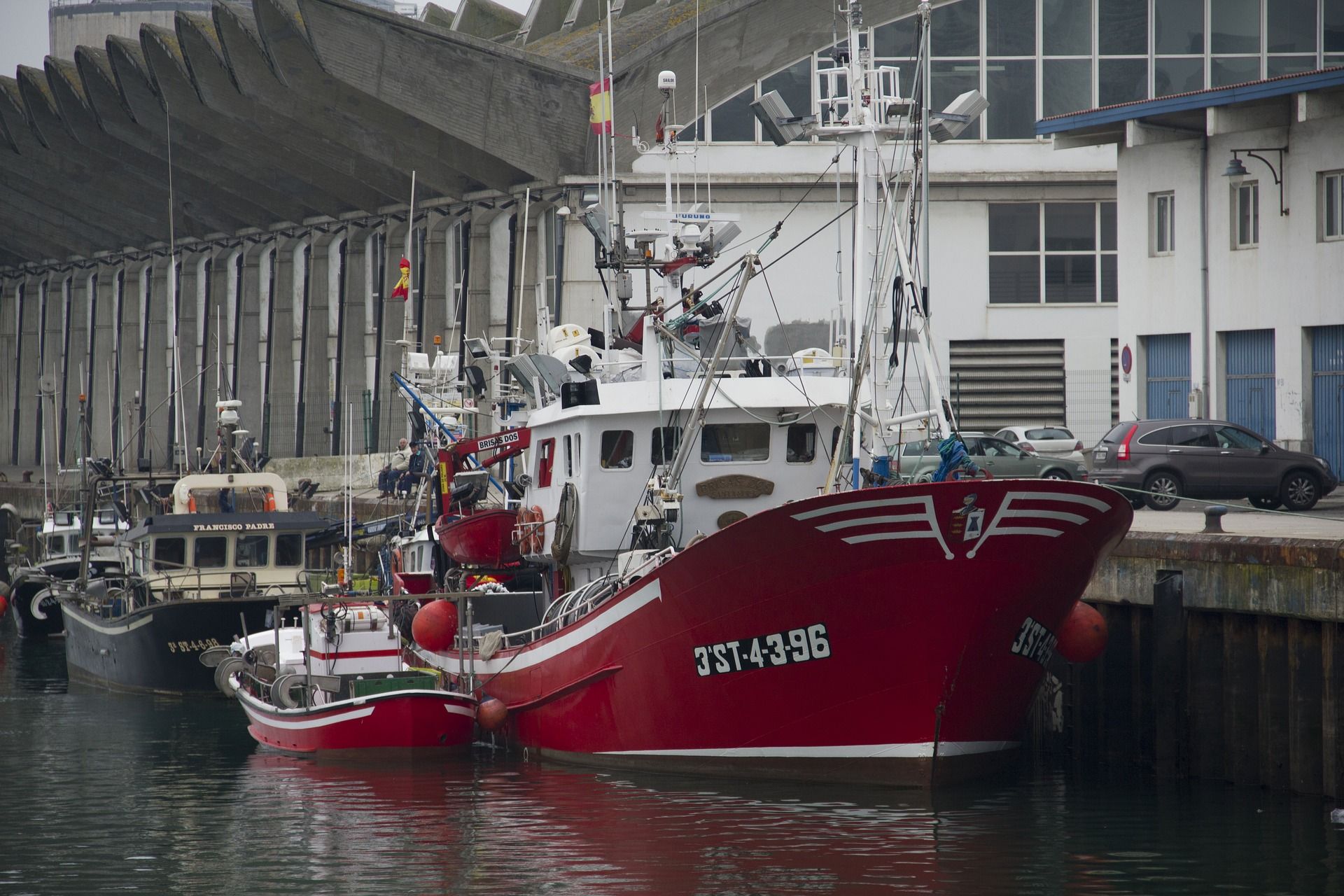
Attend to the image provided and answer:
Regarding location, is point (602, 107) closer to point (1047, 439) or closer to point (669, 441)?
point (669, 441)

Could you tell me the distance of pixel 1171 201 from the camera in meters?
32.3

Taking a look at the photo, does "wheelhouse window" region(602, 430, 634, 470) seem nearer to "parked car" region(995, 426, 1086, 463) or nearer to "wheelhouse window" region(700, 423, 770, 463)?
"wheelhouse window" region(700, 423, 770, 463)

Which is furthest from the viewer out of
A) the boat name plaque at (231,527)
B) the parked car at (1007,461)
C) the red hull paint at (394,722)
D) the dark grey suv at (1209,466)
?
the parked car at (1007,461)

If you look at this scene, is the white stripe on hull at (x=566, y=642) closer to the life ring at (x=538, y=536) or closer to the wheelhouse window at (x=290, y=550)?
the life ring at (x=538, y=536)

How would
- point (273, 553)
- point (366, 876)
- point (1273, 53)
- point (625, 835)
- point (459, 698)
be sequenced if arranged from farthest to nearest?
point (1273, 53)
point (273, 553)
point (459, 698)
point (625, 835)
point (366, 876)

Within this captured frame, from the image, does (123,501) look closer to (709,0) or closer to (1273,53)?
(709,0)

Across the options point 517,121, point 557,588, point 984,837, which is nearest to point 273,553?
point 557,588

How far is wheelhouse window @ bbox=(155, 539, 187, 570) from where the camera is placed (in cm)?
2795

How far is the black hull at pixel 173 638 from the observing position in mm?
26672

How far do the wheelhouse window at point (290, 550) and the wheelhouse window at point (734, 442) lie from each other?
11466mm

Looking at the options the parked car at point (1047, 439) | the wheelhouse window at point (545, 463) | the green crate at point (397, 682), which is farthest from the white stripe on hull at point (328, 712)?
the parked car at point (1047, 439)

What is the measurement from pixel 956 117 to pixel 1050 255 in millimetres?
24881

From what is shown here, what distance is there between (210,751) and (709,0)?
23.6 meters

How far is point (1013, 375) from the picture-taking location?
40.8m
